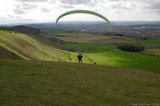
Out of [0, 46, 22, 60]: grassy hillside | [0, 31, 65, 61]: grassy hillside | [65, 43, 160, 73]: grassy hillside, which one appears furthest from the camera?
[65, 43, 160, 73]: grassy hillside

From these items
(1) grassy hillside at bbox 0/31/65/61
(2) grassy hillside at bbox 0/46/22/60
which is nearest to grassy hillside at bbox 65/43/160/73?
(1) grassy hillside at bbox 0/31/65/61

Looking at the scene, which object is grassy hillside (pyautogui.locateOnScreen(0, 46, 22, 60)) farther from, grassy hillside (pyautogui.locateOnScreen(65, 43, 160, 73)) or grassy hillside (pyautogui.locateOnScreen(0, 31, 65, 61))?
grassy hillside (pyautogui.locateOnScreen(65, 43, 160, 73))

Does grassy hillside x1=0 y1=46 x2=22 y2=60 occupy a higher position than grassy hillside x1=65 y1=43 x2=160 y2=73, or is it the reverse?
grassy hillside x1=0 y1=46 x2=22 y2=60

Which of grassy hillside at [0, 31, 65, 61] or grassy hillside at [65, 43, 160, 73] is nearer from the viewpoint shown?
grassy hillside at [0, 31, 65, 61]

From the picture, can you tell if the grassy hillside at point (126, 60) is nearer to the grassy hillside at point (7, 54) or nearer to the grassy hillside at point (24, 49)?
the grassy hillside at point (24, 49)

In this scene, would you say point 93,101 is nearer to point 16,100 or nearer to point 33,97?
point 33,97

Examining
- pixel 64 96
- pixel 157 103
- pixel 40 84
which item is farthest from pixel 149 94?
pixel 40 84

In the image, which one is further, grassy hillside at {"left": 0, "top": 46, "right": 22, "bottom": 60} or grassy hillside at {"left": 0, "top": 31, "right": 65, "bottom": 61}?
grassy hillside at {"left": 0, "top": 31, "right": 65, "bottom": 61}

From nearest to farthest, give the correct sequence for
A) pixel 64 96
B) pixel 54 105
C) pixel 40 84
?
pixel 54 105 < pixel 64 96 < pixel 40 84

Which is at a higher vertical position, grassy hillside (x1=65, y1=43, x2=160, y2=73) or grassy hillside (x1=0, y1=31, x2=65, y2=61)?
grassy hillside (x1=0, y1=31, x2=65, y2=61)

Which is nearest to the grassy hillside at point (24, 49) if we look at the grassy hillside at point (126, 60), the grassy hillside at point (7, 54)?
the grassy hillside at point (7, 54)

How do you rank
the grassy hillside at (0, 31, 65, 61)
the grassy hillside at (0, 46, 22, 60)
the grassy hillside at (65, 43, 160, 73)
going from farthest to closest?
the grassy hillside at (65, 43, 160, 73)
the grassy hillside at (0, 31, 65, 61)
the grassy hillside at (0, 46, 22, 60)
